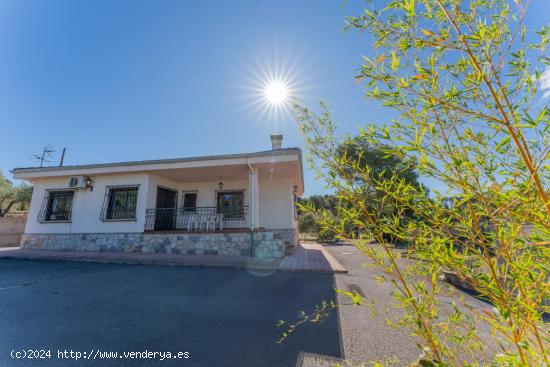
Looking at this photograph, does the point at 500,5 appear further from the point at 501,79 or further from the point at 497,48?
the point at 501,79

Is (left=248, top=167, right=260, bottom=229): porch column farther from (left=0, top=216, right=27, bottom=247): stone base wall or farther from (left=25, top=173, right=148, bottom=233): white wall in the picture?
(left=0, top=216, right=27, bottom=247): stone base wall

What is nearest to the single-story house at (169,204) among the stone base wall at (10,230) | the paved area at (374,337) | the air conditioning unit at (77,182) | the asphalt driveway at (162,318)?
the air conditioning unit at (77,182)

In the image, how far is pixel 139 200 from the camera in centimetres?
873

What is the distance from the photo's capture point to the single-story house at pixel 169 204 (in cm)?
780

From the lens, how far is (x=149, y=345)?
2.13 meters

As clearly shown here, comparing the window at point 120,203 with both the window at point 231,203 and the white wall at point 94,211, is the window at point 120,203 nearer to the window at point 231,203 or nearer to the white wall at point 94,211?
the white wall at point 94,211

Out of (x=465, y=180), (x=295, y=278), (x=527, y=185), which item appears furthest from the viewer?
(x=295, y=278)

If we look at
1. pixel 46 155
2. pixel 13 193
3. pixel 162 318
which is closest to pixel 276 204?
pixel 162 318

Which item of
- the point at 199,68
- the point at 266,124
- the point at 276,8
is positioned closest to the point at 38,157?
the point at 199,68

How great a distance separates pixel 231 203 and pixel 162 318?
7.34 metres

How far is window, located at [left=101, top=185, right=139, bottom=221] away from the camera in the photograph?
29.2ft

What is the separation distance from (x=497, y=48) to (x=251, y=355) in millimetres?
2781

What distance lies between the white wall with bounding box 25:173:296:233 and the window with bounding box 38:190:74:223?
25 cm

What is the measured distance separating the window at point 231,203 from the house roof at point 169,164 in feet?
8.11
